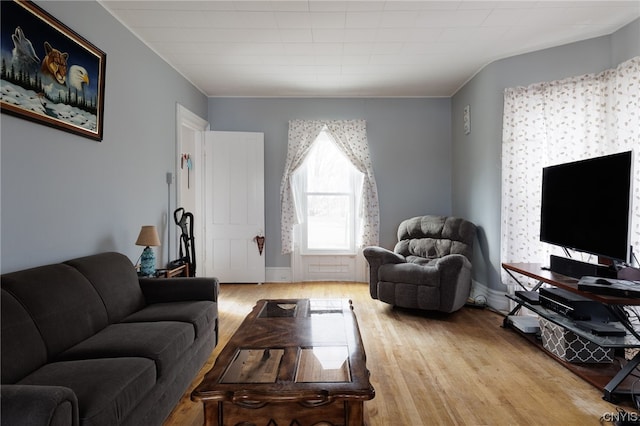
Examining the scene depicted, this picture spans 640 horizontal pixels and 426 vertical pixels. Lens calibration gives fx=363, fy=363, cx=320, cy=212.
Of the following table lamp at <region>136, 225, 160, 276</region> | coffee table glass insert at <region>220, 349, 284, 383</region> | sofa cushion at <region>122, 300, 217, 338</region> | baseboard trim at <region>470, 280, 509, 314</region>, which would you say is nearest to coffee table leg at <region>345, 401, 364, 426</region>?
coffee table glass insert at <region>220, 349, 284, 383</region>

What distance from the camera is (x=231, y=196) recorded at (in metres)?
5.11

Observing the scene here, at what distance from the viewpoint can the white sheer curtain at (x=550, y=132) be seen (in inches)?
120

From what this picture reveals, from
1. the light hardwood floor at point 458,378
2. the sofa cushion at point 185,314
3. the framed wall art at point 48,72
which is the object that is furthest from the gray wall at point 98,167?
the light hardwood floor at point 458,378

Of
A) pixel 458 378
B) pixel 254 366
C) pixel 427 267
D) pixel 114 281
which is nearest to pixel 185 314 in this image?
pixel 114 281

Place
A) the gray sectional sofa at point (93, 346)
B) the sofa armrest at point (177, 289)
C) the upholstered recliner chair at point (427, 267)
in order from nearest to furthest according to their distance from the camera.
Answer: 1. the gray sectional sofa at point (93, 346)
2. the sofa armrest at point (177, 289)
3. the upholstered recliner chair at point (427, 267)

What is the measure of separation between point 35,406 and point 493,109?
14.2 ft

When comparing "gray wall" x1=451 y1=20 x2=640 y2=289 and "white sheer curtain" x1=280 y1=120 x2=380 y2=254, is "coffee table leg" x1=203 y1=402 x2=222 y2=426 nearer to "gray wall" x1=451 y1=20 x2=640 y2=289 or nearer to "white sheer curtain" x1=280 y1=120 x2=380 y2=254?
"gray wall" x1=451 y1=20 x2=640 y2=289

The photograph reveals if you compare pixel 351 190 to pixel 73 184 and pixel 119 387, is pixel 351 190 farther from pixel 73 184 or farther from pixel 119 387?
pixel 119 387

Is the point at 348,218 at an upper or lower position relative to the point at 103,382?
upper

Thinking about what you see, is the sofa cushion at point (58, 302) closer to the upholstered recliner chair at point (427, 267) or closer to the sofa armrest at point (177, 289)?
the sofa armrest at point (177, 289)

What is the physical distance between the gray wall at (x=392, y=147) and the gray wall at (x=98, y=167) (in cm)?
152

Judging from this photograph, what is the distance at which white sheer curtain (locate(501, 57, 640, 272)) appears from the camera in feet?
9.96

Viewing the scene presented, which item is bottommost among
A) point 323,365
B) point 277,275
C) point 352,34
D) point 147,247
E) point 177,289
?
point 277,275

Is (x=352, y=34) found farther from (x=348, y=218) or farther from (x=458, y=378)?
(x=458, y=378)
